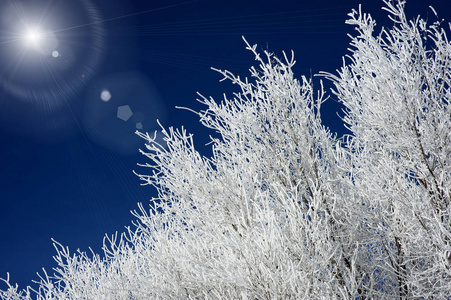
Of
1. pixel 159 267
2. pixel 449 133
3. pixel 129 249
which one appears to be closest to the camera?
pixel 449 133

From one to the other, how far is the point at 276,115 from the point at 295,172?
42.5 inches

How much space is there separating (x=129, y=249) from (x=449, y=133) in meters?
6.97

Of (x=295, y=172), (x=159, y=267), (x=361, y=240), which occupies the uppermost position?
(x=295, y=172)

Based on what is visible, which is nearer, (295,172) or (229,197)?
(229,197)

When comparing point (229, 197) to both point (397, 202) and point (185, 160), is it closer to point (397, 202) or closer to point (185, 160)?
point (185, 160)

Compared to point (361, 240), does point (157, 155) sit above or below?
above

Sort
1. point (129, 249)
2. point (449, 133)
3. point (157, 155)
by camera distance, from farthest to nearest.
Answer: point (129, 249), point (157, 155), point (449, 133)

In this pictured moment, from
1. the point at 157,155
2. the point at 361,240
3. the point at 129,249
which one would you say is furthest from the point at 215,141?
the point at 129,249

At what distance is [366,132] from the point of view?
4949mm

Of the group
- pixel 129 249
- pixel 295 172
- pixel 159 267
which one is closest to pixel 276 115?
pixel 295 172

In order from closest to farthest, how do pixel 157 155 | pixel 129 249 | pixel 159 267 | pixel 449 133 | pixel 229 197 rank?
pixel 449 133 → pixel 229 197 → pixel 157 155 → pixel 159 267 → pixel 129 249

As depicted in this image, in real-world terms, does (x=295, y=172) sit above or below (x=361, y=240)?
above

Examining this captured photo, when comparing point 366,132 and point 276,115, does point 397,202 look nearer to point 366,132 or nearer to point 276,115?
point 366,132

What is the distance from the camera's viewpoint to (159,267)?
5.53 m
